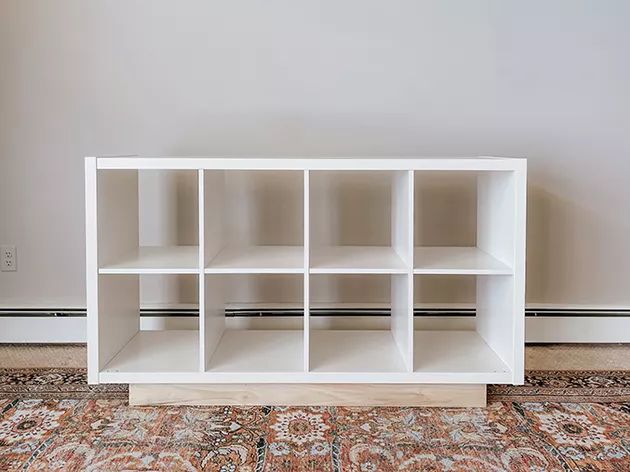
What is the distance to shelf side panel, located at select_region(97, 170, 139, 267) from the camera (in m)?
1.58

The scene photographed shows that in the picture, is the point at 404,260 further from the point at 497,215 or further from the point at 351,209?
the point at 351,209

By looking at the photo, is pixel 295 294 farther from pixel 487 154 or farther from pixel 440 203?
pixel 487 154

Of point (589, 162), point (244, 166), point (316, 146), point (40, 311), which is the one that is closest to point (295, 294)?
point (316, 146)

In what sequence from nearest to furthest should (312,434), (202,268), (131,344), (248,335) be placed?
(312,434), (202,268), (131,344), (248,335)

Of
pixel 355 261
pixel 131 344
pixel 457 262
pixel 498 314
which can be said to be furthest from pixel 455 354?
pixel 131 344

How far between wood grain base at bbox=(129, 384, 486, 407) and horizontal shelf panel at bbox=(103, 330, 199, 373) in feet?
0.17

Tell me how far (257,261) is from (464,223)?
0.85 meters

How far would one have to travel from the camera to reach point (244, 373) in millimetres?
1604

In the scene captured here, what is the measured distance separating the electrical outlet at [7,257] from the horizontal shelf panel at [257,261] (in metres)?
0.83

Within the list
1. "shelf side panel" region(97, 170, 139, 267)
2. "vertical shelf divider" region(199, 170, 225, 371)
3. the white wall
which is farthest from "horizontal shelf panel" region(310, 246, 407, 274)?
"shelf side panel" region(97, 170, 139, 267)

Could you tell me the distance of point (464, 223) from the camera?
2.16 metres

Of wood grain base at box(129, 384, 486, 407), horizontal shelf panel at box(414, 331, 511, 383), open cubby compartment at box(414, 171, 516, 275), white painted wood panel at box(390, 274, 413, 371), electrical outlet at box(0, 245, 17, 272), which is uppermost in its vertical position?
open cubby compartment at box(414, 171, 516, 275)

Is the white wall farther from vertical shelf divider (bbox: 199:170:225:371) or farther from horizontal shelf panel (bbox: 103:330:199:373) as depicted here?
horizontal shelf panel (bbox: 103:330:199:373)

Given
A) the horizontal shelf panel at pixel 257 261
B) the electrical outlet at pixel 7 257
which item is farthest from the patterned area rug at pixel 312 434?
the electrical outlet at pixel 7 257
